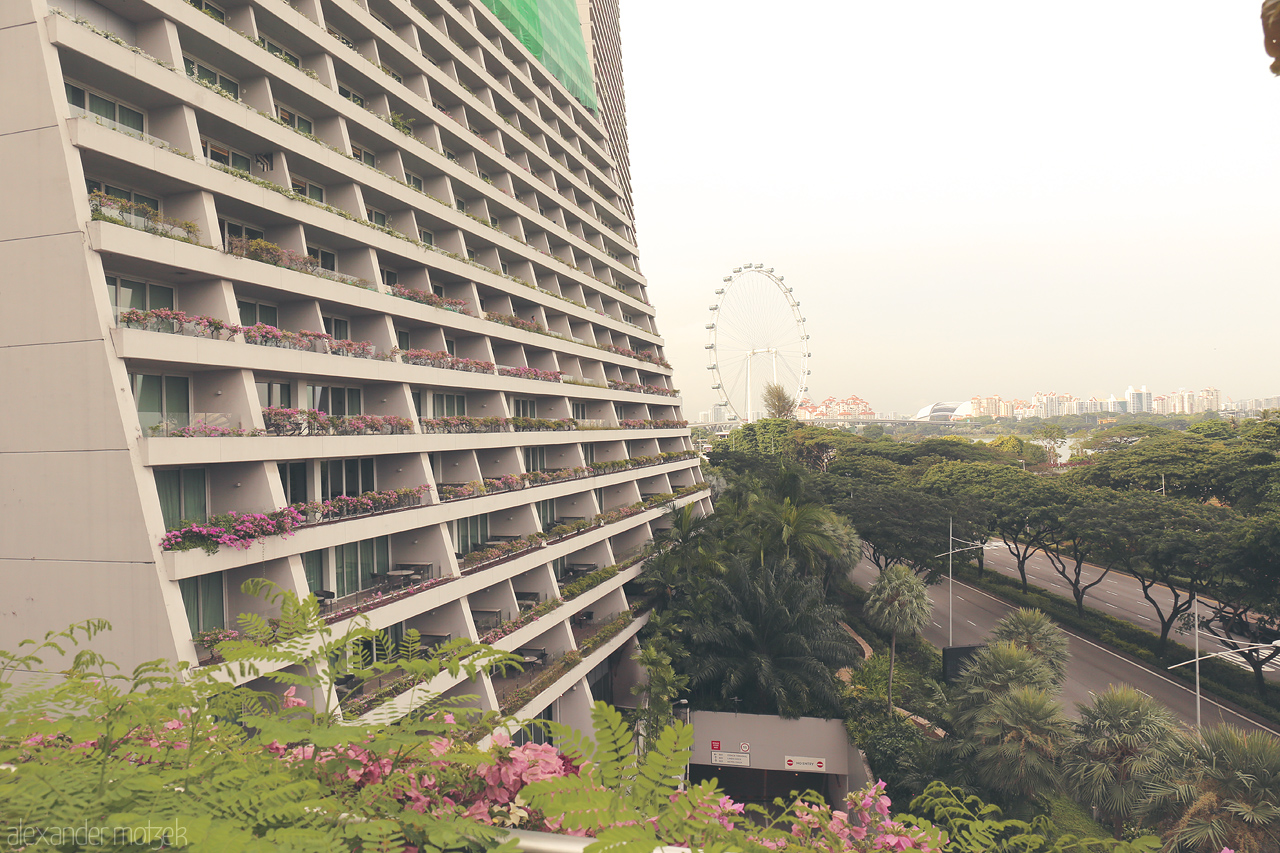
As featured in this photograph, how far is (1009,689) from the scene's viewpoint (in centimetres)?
2434

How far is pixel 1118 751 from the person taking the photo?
2056 cm

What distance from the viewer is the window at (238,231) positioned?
68.1ft

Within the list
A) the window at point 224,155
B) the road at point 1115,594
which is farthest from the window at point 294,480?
the road at point 1115,594

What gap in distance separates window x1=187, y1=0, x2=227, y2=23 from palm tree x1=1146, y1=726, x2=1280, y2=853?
117ft

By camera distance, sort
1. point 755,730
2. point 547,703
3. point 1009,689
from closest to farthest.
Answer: point 1009,689 → point 547,703 → point 755,730

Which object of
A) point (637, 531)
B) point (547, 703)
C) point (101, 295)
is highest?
point (101, 295)

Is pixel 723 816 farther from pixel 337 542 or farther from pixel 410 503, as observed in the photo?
pixel 410 503

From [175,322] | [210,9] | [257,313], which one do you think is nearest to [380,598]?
[175,322]

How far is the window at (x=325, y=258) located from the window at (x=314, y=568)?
1082cm

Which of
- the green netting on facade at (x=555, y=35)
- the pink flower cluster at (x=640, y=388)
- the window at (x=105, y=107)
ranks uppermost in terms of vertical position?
the green netting on facade at (x=555, y=35)

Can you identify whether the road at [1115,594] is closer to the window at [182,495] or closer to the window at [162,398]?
the window at [182,495]

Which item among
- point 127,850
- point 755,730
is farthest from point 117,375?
point 755,730

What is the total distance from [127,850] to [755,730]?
31.2 meters

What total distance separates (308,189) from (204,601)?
619 inches
